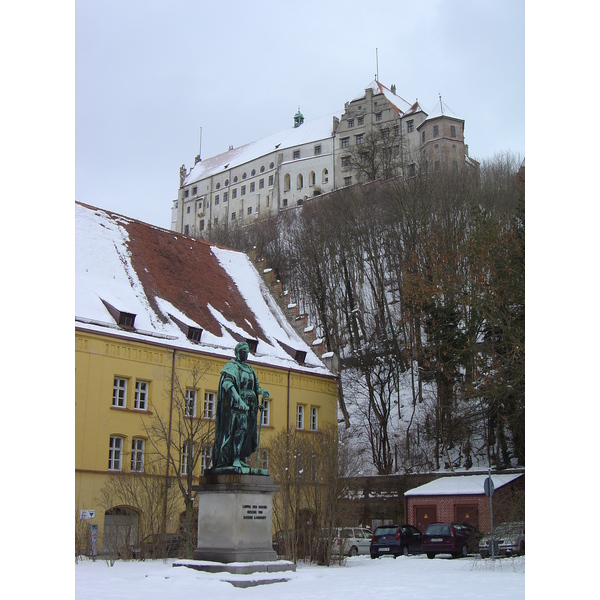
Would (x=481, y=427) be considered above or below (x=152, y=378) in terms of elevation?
below

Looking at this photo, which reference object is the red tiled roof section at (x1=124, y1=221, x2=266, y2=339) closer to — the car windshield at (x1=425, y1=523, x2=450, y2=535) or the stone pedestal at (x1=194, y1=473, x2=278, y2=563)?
the car windshield at (x1=425, y1=523, x2=450, y2=535)

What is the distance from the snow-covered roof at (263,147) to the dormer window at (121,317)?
216ft

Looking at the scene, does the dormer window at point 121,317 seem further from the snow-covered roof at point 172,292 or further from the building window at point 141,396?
the building window at point 141,396

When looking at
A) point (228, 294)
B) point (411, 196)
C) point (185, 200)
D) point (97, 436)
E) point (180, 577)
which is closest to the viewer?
point (180, 577)

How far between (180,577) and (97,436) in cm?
1354

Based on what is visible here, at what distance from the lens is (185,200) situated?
109062 mm

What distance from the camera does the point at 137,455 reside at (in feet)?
86.2

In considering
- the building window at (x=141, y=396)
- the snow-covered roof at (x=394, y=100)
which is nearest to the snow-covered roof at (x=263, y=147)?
the snow-covered roof at (x=394, y=100)

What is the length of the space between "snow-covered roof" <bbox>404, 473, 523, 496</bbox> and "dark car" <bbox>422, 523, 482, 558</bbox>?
477 centimetres

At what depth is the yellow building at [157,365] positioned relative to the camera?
79.4 ft

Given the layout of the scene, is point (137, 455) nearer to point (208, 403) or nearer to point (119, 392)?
point (119, 392)

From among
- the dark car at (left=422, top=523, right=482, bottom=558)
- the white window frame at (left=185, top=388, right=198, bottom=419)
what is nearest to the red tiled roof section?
the white window frame at (left=185, top=388, right=198, bottom=419)

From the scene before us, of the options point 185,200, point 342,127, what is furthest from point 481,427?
point 185,200

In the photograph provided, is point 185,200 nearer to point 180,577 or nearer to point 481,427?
point 481,427
